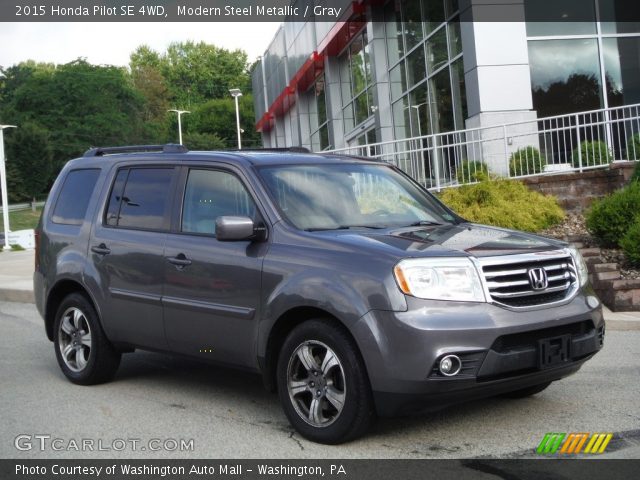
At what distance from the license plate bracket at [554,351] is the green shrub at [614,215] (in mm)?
6187

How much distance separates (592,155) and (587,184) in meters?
0.85

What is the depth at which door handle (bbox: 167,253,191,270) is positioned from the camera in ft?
20.2

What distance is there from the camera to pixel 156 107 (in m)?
111

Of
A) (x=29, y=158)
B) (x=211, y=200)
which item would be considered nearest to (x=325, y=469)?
(x=211, y=200)

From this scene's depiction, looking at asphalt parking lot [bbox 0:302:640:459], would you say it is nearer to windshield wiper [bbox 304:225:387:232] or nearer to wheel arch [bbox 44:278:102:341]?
wheel arch [bbox 44:278:102:341]

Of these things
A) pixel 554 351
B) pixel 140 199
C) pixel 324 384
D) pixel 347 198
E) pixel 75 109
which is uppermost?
pixel 75 109

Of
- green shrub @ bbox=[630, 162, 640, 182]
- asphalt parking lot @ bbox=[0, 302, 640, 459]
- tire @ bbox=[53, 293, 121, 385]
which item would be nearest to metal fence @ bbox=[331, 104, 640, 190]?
green shrub @ bbox=[630, 162, 640, 182]

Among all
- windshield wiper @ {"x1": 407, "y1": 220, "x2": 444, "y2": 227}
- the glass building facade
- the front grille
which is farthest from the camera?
the glass building facade

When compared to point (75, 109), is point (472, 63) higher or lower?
lower

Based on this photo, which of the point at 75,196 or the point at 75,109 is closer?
the point at 75,196

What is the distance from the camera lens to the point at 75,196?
25.2 feet

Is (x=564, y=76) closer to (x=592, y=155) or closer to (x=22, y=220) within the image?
(x=592, y=155)

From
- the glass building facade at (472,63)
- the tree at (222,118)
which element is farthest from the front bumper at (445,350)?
the tree at (222,118)

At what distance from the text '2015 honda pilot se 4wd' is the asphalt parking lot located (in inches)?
8.7
